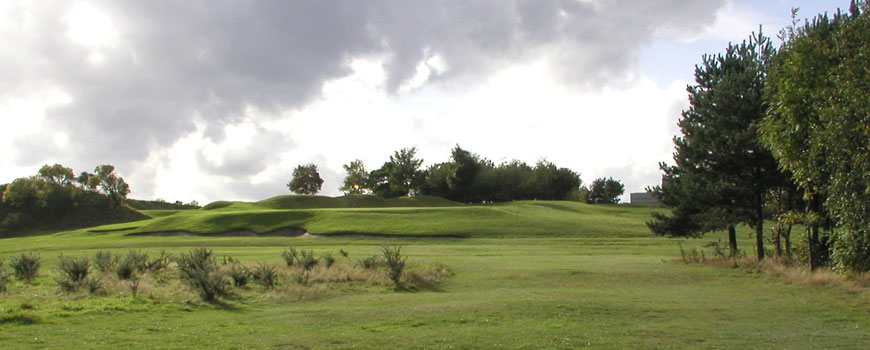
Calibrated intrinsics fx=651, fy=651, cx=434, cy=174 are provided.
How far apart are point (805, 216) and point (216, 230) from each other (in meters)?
49.7

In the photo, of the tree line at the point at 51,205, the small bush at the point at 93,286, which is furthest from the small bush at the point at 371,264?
the tree line at the point at 51,205

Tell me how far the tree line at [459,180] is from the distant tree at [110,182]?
131 feet

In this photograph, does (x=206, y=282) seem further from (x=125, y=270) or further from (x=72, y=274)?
(x=125, y=270)

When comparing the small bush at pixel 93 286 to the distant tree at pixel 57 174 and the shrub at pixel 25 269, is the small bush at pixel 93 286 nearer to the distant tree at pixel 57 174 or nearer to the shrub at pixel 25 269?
the shrub at pixel 25 269

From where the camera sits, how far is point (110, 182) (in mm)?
94312

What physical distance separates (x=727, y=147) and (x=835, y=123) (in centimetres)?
1041

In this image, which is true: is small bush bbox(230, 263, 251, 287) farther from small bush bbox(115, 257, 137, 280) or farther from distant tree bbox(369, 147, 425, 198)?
distant tree bbox(369, 147, 425, 198)

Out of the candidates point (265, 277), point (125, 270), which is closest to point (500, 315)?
point (265, 277)

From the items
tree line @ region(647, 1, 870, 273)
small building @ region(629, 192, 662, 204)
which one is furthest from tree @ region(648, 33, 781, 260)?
small building @ region(629, 192, 662, 204)

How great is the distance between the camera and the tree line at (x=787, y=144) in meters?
18.0

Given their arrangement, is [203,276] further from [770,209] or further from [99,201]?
[99,201]

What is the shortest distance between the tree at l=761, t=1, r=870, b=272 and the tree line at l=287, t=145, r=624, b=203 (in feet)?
312

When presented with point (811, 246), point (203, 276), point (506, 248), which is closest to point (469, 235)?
point (506, 248)

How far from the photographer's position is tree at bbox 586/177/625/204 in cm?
14050
